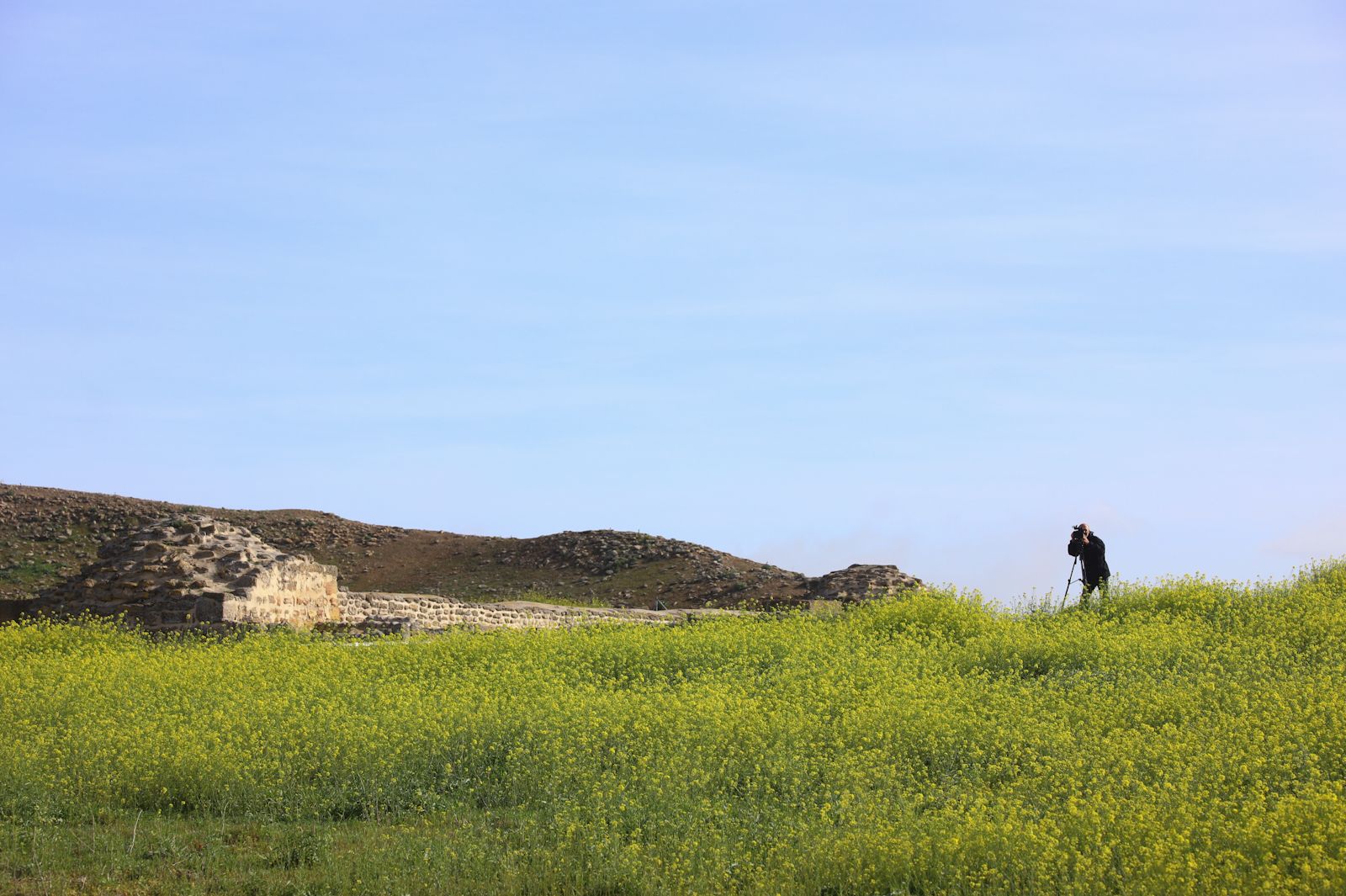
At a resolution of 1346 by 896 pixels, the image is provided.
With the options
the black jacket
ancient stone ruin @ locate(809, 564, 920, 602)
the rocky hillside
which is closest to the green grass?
the rocky hillside

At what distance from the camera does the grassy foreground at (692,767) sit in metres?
6.50

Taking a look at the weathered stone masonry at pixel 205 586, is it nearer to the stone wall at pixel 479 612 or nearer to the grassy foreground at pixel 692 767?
the stone wall at pixel 479 612

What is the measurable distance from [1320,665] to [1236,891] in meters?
6.89

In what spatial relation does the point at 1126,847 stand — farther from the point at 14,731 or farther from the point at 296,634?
the point at 296,634

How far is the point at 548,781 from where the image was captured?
26.8 ft

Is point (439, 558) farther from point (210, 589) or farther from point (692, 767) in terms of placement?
point (692, 767)

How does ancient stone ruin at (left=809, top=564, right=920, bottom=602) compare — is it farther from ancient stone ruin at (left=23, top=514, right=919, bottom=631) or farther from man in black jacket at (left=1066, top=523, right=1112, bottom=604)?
man in black jacket at (left=1066, top=523, right=1112, bottom=604)

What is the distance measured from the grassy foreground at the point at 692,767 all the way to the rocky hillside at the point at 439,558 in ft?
37.7

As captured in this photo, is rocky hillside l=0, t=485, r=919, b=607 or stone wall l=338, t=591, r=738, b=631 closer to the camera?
stone wall l=338, t=591, r=738, b=631

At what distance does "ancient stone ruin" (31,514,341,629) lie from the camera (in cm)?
1636

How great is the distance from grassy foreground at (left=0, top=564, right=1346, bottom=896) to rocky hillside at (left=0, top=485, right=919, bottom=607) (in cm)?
1150

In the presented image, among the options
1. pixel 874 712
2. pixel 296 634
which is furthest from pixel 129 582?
pixel 874 712

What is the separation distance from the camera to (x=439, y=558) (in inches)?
1170

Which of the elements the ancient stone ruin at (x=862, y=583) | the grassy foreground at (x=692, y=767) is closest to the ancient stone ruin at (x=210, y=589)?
the ancient stone ruin at (x=862, y=583)
